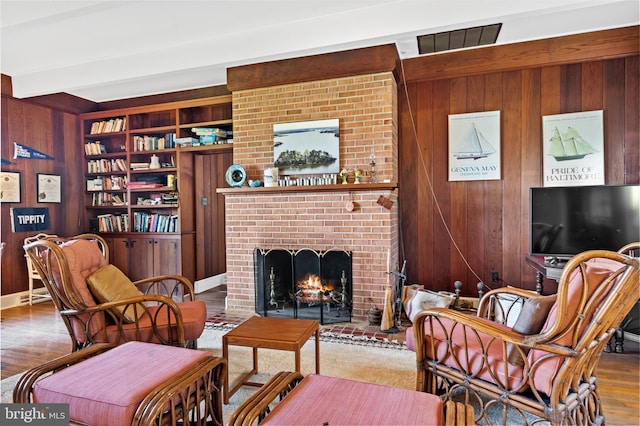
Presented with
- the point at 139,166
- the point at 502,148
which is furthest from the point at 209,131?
the point at 502,148

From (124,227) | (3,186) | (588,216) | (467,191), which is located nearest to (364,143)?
(467,191)

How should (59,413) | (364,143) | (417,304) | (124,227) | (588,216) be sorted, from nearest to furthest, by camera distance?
(59,413) < (588,216) < (417,304) < (364,143) < (124,227)

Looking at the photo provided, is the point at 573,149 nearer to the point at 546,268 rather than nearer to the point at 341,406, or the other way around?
the point at 546,268

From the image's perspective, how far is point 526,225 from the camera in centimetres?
362

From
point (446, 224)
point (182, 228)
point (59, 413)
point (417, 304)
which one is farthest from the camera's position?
point (182, 228)

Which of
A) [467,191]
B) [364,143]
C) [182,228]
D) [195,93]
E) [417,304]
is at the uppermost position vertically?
[195,93]

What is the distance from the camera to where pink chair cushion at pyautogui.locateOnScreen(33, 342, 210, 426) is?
1323mm

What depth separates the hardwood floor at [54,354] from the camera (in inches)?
80.0

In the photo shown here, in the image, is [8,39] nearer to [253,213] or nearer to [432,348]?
[253,213]

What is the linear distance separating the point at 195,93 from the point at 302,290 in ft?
10.1

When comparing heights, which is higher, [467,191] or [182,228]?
[467,191]

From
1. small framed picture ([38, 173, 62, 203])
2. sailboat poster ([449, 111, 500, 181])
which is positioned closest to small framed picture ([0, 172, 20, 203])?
small framed picture ([38, 173, 62, 203])

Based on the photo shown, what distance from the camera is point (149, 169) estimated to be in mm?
4789

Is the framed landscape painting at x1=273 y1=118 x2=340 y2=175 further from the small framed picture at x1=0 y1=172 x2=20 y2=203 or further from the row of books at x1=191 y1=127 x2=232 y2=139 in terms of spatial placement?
the small framed picture at x1=0 y1=172 x2=20 y2=203
